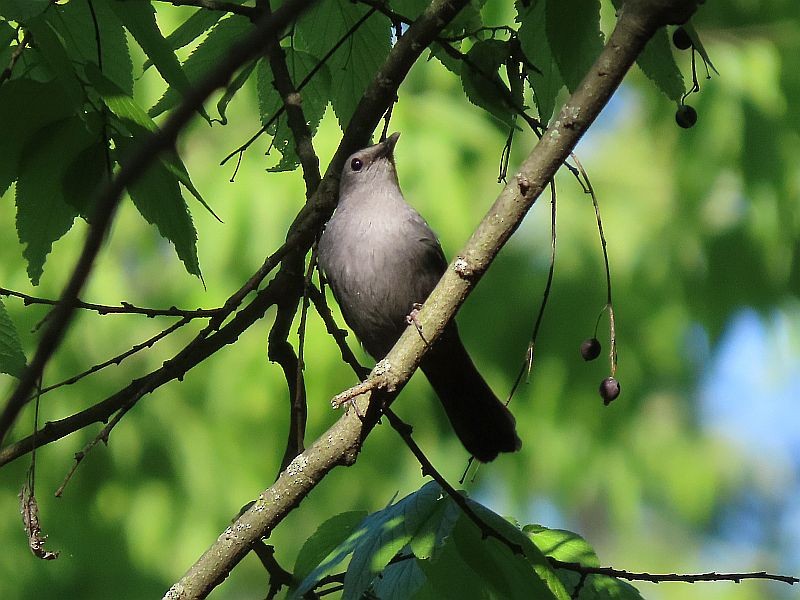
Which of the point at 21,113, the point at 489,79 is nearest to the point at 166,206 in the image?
the point at 21,113

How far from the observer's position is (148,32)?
209cm

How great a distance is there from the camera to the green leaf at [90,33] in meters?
2.46

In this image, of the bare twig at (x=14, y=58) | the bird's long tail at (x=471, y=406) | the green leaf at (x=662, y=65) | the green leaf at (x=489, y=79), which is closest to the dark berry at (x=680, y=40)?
the green leaf at (x=662, y=65)

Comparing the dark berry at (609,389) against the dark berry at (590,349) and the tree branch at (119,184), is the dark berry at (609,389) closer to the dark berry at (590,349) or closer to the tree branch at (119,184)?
the dark berry at (590,349)

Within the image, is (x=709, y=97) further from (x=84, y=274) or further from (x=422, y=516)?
(x=84, y=274)

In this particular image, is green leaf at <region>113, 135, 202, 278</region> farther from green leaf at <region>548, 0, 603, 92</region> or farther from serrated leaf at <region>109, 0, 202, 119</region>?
green leaf at <region>548, 0, 603, 92</region>

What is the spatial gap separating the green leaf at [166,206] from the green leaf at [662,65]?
1.11 m

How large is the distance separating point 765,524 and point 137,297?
36.4 ft

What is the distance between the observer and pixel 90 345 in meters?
6.98

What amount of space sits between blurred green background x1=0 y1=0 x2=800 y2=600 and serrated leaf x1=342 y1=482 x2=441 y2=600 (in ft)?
13.3

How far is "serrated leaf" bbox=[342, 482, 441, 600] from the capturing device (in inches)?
86.4

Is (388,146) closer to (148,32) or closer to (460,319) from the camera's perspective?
(148,32)

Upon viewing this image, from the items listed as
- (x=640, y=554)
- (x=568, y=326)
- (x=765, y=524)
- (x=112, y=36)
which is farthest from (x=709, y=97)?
(x=765, y=524)

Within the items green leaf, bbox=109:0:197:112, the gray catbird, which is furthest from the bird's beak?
green leaf, bbox=109:0:197:112
